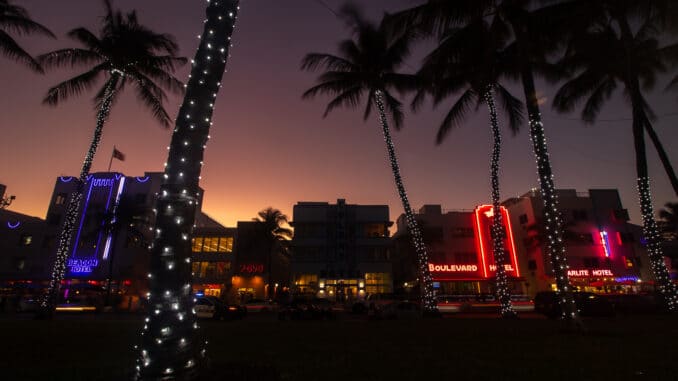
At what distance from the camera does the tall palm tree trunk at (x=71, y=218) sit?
1786 cm

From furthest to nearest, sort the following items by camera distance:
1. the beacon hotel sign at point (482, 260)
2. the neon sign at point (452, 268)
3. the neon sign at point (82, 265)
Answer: the neon sign at point (452, 268)
the beacon hotel sign at point (482, 260)
the neon sign at point (82, 265)

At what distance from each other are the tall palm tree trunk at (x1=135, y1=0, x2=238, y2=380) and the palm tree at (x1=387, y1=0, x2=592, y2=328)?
10.7m

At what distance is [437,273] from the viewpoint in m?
40.6

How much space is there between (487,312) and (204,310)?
1988 cm

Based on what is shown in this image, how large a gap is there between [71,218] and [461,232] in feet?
131

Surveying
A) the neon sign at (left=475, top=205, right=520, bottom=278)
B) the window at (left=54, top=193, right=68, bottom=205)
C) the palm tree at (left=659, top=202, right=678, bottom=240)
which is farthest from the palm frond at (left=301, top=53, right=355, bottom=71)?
the palm tree at (left=659, top=202, right=678, bottom=240)

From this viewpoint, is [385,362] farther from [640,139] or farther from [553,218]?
[640,139]

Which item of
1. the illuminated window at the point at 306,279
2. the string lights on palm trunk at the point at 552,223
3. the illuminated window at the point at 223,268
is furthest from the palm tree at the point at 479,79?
the illuminated window at the point at 223,268

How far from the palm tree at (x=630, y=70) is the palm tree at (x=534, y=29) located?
11.2ft

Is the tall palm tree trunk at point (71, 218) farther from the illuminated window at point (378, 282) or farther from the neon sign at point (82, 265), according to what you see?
the illuminated window at point (378, 282)

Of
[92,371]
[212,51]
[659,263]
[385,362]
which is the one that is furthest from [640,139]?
[92,371]

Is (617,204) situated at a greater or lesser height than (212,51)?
greater

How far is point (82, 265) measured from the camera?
3834cm

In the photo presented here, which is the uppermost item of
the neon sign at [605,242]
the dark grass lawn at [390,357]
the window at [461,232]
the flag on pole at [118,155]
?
the flag on pole at [118,155]
